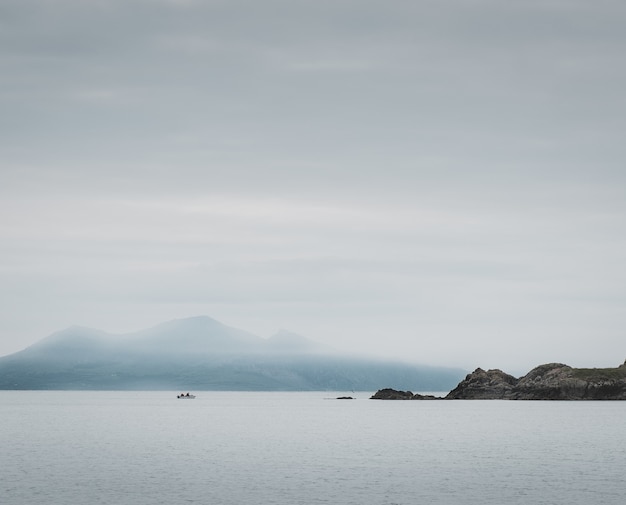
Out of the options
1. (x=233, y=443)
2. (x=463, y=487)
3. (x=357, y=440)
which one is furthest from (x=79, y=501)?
(x=357, y=440)

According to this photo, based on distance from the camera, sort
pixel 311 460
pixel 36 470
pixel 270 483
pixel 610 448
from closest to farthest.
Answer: pixel 270 483 → pixel 36 470 → pixel 311 460 → pixel 610 448

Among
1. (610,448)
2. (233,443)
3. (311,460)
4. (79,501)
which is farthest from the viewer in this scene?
(233,443)

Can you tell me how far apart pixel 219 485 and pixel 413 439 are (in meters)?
77.6

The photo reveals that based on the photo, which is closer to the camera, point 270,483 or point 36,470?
point 270,483

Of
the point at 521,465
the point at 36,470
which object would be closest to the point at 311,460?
the point at 521,465

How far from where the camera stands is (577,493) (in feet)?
268

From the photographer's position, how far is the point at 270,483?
8888 cm

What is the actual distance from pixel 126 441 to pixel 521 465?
228 ft

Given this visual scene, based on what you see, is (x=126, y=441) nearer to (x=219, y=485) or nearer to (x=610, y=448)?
(x=219, y=485)

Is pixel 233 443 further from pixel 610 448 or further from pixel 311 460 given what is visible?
pixel 610 448

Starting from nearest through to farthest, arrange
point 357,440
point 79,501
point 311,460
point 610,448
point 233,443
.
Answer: point 79,501 → point 311,460 → point 610,448 → point 233,443 → point 357,440

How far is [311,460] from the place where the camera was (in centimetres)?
11600

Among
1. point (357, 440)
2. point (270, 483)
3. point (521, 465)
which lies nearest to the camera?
point (270, 483)

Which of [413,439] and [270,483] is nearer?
[270,483]
